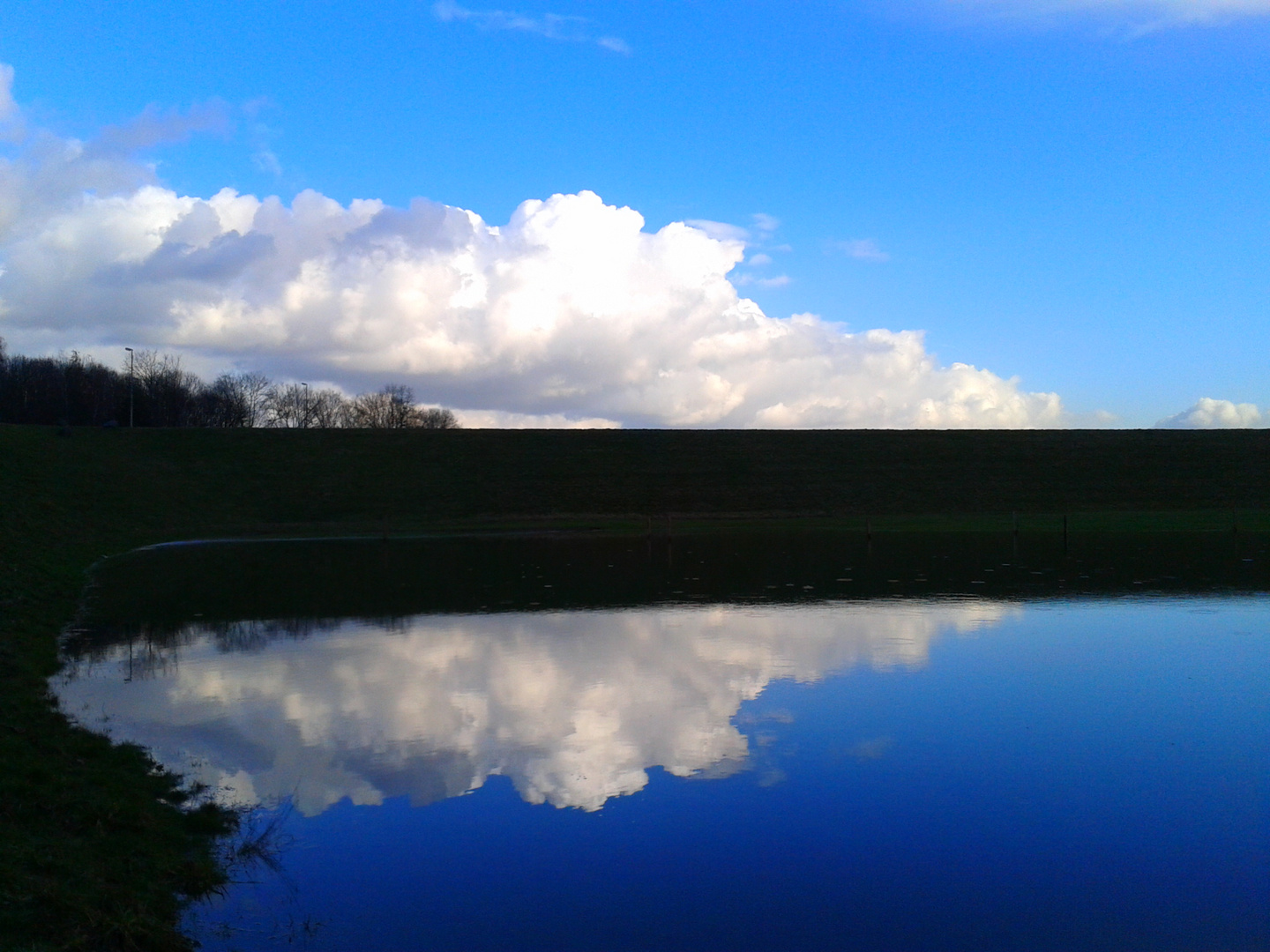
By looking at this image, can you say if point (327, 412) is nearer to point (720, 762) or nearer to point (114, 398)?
point (114, 398)

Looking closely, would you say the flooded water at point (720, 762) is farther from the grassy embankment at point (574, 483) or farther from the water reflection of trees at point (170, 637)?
the grassy embankment at point (574, 483)

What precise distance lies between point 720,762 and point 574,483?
46.1 m

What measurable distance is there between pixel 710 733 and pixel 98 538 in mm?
32587

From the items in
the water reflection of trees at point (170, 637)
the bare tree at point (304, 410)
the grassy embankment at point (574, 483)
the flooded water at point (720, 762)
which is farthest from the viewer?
the bare tree at point (304, 410)

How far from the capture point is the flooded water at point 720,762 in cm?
549

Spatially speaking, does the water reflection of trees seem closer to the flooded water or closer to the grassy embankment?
the flooded water

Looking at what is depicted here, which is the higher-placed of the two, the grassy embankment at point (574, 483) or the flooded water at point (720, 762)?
the grassy embankment at point (574, 483)

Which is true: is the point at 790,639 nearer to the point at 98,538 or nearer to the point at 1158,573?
the point at 1158,573

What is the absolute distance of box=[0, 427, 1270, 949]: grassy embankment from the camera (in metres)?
41.2

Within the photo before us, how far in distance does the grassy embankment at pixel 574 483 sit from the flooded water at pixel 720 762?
9173mm

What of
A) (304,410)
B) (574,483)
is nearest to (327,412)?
(304,410)

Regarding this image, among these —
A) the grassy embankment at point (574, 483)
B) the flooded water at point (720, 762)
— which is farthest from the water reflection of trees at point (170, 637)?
the grassy embankment at point (574, 483)

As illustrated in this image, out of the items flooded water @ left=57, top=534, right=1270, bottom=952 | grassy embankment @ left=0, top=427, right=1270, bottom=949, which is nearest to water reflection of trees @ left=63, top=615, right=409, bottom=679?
flooded water @ left=57, top=534, right=1270, bottom=952

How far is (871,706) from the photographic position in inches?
399
